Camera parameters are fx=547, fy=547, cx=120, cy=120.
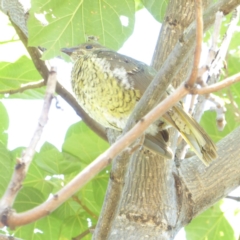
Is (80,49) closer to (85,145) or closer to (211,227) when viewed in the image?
(85,145)

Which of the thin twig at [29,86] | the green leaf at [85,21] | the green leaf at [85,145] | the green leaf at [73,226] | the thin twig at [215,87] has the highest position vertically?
the green leaf at [85,21]

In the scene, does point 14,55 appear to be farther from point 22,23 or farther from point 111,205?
point 111,205

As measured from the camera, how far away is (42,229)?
116 inches

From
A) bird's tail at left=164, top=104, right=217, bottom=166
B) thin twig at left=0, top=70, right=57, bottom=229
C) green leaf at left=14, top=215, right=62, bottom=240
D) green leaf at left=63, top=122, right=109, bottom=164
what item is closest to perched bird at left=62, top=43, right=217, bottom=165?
bird's tail at left=164, top=104, right=217, bottom=166

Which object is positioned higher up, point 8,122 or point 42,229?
point 8,122

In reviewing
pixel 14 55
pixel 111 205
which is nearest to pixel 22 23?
pixel 14 55

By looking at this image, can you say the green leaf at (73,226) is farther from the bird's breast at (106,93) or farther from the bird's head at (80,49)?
the bird's head at (80,49)

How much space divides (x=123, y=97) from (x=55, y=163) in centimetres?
67

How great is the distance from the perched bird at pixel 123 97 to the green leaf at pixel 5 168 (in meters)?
0.53

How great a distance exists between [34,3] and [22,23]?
0.12 metres

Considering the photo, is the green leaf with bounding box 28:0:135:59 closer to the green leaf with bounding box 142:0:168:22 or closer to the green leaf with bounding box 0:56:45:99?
the green leaf with bounding box 142:0:168:22

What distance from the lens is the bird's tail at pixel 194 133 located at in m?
2.12

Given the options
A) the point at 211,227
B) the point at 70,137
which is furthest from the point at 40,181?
the point at 211,227

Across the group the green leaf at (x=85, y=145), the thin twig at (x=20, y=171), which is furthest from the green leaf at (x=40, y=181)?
the thin twig at (x=20, y=171)
